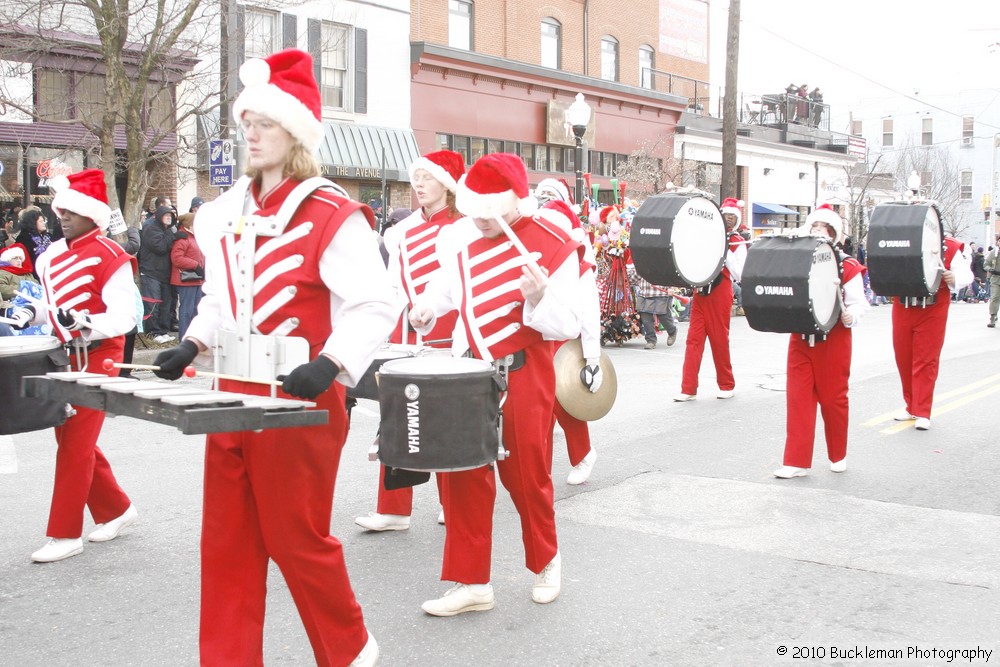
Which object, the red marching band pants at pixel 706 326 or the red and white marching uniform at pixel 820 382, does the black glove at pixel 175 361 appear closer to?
the red and white marching uniform at pixel 820 382

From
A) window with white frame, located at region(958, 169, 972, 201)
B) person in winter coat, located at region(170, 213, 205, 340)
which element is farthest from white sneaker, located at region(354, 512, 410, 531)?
window with white frame, located at region(958, 169, 972, 201)

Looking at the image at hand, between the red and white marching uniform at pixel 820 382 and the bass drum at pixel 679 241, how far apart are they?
2.82 metres

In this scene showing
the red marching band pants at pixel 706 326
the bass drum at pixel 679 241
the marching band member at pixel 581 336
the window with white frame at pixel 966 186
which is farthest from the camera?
the window with white frame at pixel 966 186

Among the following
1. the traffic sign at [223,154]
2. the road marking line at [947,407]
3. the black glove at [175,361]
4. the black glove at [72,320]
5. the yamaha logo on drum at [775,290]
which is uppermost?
Result: the traffic sign at [223,154]

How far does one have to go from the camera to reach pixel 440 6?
2823cm

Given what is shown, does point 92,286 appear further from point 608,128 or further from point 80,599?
point 608,128

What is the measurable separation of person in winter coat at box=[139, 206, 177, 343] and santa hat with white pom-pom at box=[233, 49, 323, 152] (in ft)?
35.8

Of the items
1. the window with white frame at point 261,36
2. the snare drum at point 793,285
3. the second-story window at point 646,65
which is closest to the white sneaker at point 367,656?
the snare drum at point 793,285

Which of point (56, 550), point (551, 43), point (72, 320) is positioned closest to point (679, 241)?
point (72, 320)

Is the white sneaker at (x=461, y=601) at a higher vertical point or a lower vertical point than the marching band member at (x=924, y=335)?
lower

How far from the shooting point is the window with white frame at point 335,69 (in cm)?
2466

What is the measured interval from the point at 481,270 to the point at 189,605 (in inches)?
80.0

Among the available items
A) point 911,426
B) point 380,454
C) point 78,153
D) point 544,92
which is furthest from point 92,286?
point 544,92

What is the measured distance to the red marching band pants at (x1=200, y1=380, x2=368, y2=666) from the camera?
351 cm
